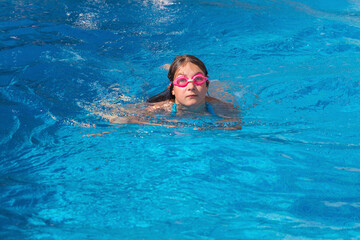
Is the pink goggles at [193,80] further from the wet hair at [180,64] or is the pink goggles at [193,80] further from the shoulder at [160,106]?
the shoulder at [160,106]

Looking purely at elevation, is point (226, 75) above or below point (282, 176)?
above

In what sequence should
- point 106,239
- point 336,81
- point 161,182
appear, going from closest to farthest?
point 106,239 < point 161,182 < point 336,81

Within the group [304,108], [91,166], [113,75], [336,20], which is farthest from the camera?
[336,20]

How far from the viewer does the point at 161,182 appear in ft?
10.1

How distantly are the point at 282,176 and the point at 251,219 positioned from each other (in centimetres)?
69

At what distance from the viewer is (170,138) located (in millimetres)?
3891

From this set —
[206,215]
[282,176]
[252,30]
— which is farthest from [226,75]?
[206,215]

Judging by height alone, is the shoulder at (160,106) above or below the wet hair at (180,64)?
below

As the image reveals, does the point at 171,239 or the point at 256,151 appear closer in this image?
the point at 171,239

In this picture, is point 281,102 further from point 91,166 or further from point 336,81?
point 91,166

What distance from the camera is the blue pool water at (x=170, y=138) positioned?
8.59ft

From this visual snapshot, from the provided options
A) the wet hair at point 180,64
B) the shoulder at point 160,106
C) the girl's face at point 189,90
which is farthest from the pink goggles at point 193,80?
the shoulder at point 160,106

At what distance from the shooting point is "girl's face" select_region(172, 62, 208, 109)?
4422 millimetres

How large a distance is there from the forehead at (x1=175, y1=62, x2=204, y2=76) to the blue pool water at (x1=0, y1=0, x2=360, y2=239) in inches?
26.4
